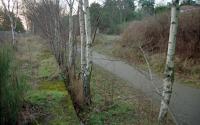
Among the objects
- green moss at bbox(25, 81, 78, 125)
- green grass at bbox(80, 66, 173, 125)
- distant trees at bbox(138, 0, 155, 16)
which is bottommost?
green grass at bbox(80, 66, 173, 125)

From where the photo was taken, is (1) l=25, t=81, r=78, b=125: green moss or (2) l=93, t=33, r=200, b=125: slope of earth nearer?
(1) l=25, t=81, r=78, b=125: green moss

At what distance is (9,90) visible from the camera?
239 inches

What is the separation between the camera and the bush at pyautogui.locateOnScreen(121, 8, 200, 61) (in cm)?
1683

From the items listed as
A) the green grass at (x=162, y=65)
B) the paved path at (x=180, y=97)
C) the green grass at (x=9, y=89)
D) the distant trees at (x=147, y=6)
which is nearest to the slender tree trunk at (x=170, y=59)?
the paved path at (x=180, y=97)

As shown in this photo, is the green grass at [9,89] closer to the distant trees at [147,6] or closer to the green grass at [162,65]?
the green grass at [162,65]

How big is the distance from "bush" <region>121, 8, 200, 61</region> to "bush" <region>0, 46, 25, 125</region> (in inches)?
297

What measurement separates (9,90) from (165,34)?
15458mm

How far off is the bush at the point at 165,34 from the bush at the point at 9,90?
7.55 m

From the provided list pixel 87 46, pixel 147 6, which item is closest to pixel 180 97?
pixel 87 46

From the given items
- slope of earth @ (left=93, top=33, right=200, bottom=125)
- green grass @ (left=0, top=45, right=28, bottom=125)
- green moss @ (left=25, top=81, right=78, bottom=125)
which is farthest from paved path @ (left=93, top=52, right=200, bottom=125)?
green grass @ (left=0, top=45, right=28, bottom=125)

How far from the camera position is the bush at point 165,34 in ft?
55.2

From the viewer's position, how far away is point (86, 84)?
9266mm

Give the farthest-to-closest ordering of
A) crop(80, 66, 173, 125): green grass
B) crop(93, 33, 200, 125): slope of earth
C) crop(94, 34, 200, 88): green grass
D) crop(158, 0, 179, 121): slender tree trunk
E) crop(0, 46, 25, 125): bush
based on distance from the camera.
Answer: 1. crop(94, 34, 200, 88): green grass
2. crop(93, 33, 200, 125): slope of earth
3. crop(80, 66, 173, 125): green grass
4. crop(158, 0, 179, 121): slender tree trunk
5. crop(0, 46, 25, 125): bush

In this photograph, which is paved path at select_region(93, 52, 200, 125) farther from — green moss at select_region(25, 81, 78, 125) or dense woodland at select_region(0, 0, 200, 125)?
green moss at select_region(25, 81, 78, 125)
